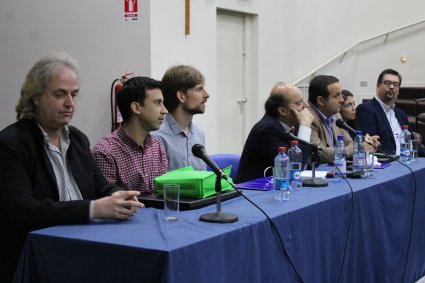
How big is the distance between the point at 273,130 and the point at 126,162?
0.99 m

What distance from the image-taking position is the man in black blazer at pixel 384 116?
15.9ft

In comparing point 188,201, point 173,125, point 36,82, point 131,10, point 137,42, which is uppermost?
point 131,10

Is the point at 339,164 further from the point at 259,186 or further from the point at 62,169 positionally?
the point at 62,169

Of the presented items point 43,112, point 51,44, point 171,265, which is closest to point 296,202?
point 171,265

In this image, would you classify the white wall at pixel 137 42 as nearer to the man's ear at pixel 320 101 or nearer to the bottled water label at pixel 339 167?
the man's ear at pixel 320 101

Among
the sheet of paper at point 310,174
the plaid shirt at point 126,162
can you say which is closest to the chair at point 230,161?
the sheet of paper at point 310,174

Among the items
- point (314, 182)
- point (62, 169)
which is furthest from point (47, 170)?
point (314, 182)

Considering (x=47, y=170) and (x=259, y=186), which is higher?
(x=47, y=170)

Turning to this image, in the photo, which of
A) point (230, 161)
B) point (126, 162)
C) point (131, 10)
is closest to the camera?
point (126, 162)

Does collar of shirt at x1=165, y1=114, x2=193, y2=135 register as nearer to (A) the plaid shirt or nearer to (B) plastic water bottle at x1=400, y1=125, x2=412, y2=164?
(A) the plaid shirt

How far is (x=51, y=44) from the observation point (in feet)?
18.0

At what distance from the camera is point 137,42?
203 inches

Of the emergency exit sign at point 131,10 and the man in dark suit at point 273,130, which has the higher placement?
the emergency exit sign at point 131,10

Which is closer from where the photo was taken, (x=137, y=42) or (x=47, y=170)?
(x=47, y=170)
